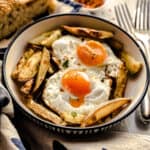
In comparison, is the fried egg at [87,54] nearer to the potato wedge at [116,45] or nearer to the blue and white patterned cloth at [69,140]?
the potato wedge at [116,45]

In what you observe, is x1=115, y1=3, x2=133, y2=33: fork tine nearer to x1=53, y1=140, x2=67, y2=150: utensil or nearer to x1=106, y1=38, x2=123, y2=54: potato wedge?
x1=106, y1=38, x2=123, y2=54: potato wedge

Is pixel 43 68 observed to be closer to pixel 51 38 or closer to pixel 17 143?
pixel 51 38

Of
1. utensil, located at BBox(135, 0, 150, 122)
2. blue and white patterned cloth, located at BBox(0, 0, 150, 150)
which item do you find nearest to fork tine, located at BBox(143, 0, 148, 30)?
utensil, located at BBox(135, 0, 150, 122)

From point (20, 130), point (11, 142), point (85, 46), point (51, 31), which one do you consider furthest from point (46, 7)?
point (11, 142)

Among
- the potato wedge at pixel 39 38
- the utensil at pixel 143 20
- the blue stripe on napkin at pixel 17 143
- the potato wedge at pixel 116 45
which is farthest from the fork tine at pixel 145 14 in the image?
the blue stripe on napkin at pixel 17 143

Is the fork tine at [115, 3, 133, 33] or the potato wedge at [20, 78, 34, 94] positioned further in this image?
the fork tine at [115, 3, 133, 33]
